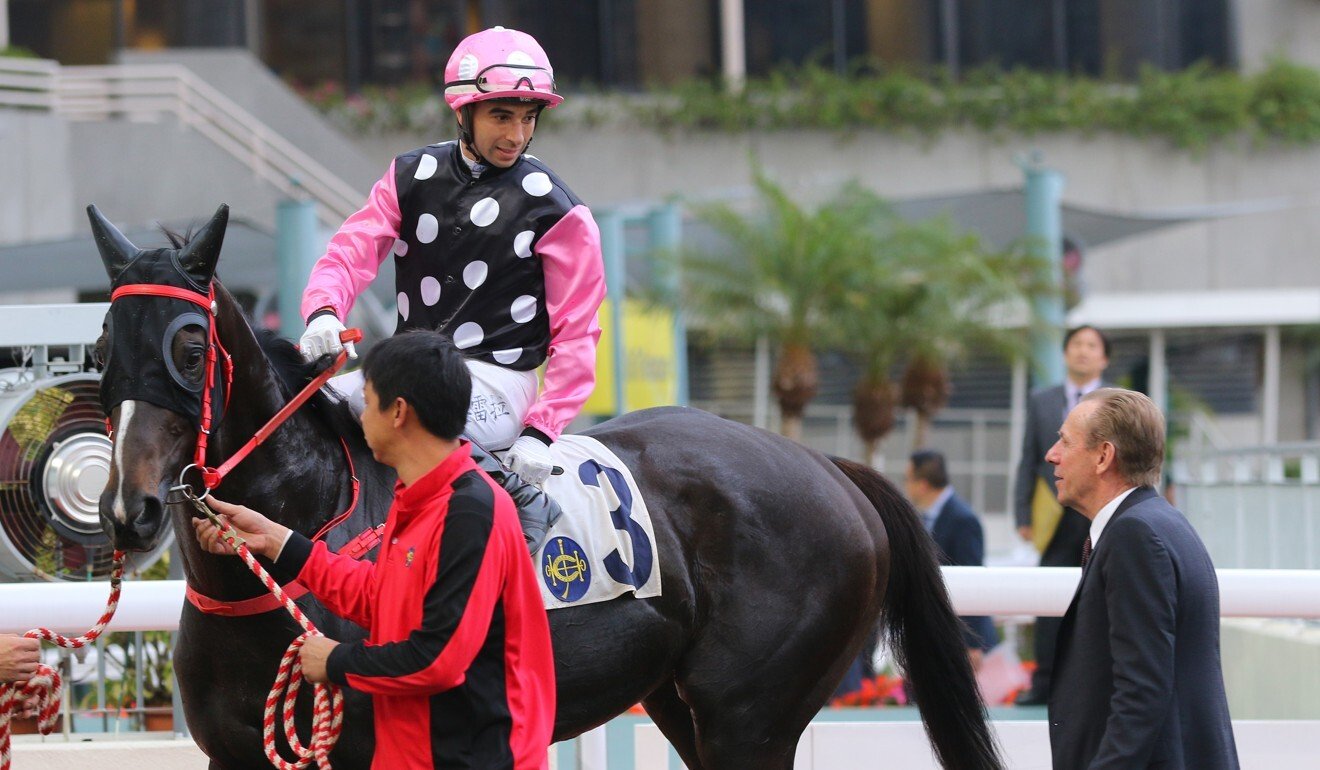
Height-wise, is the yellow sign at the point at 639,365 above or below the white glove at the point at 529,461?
below

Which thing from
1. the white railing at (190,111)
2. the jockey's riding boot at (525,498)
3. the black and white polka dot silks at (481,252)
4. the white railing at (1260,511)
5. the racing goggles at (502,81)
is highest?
the white railing at (190,111)

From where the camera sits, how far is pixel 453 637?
2438mm

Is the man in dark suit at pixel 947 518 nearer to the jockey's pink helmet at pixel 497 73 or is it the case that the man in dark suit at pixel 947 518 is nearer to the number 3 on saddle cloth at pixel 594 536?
the number 3 on saddle cloth at pixel 594 536

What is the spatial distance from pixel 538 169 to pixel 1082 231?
42.7 ft

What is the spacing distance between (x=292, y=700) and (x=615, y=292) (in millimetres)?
8058

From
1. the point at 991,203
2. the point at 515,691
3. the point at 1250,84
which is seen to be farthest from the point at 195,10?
the point at 515,691

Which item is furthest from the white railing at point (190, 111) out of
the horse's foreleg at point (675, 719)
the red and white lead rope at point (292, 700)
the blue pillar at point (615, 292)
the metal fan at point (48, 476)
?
the red and white lead rope at point (292, 700)

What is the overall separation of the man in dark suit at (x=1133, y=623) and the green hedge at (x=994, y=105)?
17.4 meters

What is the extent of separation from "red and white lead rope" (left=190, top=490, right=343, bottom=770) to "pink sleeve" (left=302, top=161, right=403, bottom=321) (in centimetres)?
74

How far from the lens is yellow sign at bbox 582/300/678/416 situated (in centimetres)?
1053

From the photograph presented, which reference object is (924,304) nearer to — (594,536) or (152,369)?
(594,536)

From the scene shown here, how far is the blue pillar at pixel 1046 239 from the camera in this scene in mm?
12195

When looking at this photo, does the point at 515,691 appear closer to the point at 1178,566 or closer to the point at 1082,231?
the point at 1178,566

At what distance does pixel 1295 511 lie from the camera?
6.62 m
